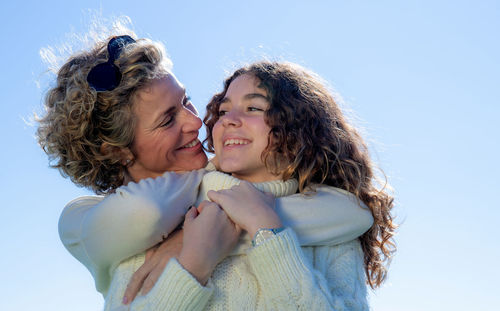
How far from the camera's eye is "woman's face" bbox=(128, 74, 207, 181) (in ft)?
12.1

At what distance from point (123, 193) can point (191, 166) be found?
96cm

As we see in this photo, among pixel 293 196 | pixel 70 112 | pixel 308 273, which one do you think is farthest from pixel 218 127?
pixel 308 273

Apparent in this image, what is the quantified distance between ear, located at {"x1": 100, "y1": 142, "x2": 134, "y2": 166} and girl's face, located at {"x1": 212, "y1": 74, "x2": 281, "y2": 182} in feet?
2.30

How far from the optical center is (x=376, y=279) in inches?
Result: 152

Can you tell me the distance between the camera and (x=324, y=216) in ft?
10.0

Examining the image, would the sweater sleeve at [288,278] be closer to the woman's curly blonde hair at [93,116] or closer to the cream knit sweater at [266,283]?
the cream knit sweater at [266,283]

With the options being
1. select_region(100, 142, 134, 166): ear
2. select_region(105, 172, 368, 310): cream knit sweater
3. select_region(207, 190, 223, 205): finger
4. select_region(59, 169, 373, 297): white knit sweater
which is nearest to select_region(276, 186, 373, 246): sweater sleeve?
select_region(59, 169, 373, 297): white knit sweater

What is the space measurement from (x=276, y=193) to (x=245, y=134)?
16.6 inches

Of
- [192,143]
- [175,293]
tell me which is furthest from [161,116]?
[175,293]

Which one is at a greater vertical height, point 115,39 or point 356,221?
point 115,39

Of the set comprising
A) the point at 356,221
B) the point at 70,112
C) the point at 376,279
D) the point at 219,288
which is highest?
the point at 70,112

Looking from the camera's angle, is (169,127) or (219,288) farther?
(169,127)

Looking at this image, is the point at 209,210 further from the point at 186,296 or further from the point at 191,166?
the point at 191,166

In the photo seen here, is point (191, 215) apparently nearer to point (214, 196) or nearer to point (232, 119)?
point (214, 196)
